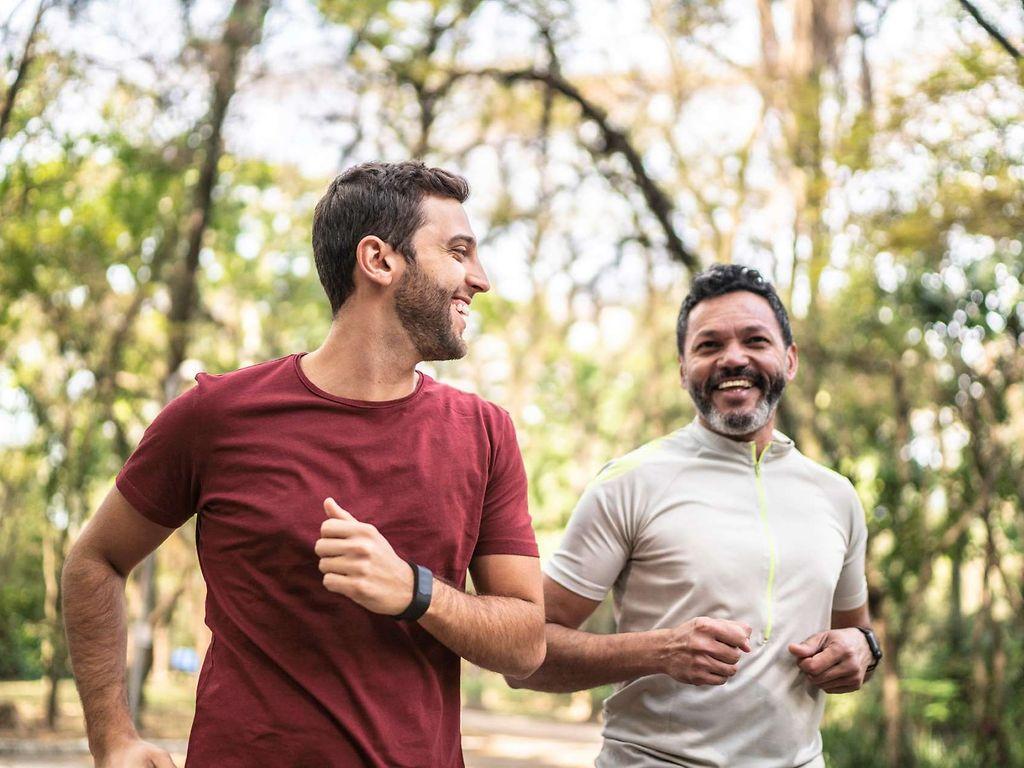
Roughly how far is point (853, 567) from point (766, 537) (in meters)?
0.41

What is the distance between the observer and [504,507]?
2.45 meters

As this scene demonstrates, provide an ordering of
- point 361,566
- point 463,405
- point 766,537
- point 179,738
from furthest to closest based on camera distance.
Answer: point 179,738 < point 766,537 < point 463,405 < point 361,566

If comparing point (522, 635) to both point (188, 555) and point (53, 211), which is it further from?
point (188, 555)

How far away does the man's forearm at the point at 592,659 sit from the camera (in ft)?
9.36

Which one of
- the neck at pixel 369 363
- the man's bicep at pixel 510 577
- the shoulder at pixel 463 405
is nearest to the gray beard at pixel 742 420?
the shoulder at pixel 463 405

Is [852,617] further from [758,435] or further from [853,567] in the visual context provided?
[758,435]

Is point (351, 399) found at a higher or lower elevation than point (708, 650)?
higher

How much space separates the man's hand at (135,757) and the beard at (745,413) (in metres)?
1.61

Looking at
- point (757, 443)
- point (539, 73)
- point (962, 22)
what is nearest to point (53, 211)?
point (539, 73)

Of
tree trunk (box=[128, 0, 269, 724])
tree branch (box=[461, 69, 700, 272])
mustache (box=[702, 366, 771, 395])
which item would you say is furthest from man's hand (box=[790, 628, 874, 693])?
tree trunk (box=[128, 0, 269, 724])

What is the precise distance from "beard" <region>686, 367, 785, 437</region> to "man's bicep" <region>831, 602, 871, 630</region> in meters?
0.60

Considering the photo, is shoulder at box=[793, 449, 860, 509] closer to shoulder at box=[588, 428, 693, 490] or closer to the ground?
shoulder at box=[588, 428, 693, 490]

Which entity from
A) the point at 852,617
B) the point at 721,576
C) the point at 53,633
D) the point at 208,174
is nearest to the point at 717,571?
the point at 721,576

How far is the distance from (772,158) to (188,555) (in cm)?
1152
